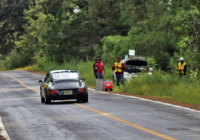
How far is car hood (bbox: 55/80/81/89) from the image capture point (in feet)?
58.6

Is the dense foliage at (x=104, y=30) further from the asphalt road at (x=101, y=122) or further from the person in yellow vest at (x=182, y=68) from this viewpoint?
the asphalt road at (x=101, y=122)

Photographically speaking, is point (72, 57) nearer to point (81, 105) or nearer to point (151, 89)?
point (151, 89)

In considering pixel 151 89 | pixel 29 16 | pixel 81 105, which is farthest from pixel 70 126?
pixel 29 16

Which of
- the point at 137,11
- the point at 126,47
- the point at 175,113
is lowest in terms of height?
the point at 175,113

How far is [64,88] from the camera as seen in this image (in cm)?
1780

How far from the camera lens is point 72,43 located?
53.9m

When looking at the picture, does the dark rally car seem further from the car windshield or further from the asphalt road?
the asphalt road

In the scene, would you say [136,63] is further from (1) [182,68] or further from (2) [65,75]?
(2) [65,75]

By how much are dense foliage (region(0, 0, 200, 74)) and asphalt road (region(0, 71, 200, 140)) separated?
778 cm

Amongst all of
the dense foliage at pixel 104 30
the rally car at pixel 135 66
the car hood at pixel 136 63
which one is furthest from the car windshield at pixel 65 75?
the car hood at pixel 136 63

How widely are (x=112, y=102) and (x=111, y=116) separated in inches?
187

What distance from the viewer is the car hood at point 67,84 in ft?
58.6

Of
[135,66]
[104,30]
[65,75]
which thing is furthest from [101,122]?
[104,30]

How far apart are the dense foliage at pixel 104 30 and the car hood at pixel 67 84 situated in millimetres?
6640
